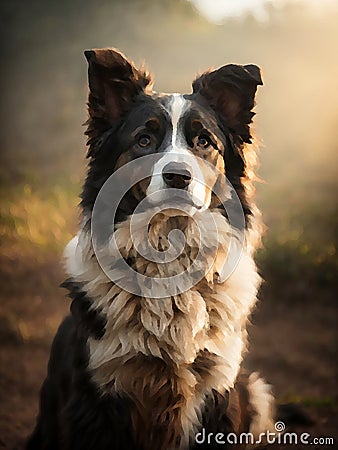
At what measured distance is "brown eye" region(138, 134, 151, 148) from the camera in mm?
2430

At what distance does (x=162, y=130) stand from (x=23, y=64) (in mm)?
1135

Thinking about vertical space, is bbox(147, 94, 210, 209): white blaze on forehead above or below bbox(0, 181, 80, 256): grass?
below

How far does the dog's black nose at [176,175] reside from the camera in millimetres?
2266

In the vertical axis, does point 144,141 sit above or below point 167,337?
above

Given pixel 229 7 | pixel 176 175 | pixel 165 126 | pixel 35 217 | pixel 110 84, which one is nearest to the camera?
pixel 176 175

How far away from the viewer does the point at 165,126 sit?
241 centimetres

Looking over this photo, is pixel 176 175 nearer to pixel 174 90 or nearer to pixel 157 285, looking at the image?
pixel 157 285

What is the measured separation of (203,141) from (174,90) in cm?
63

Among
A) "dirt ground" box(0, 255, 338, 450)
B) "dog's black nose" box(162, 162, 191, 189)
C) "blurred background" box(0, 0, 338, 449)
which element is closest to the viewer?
"dog's black nose" box(162, 162, 191, 189)

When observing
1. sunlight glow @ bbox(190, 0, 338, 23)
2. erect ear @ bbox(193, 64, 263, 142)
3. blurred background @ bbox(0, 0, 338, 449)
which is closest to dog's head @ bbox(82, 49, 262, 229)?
erect ear @ bbox(193, 64, 263, 142)

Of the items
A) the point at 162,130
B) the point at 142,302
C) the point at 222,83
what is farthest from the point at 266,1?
the point at 142,302

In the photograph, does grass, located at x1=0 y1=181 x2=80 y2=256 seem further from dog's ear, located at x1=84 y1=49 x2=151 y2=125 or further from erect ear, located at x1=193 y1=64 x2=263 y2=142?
erect ear, located at x1=193 y1=64 x2=263 y2=142

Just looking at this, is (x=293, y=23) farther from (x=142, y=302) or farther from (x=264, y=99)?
(x=142, y=302)

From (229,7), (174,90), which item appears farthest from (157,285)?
(229,7)
